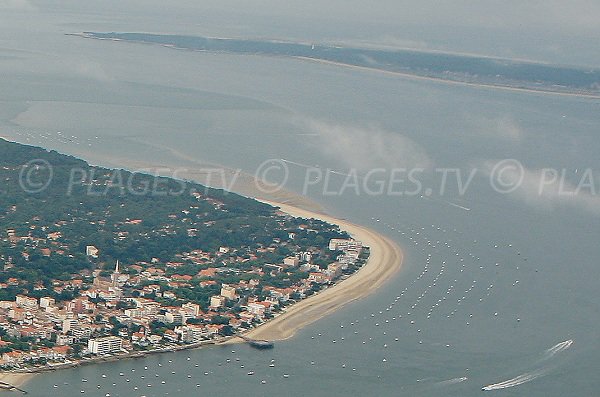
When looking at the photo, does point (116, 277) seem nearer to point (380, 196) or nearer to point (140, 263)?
point (140, 263)

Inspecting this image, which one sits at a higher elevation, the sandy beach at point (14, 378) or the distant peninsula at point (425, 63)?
the distant peninsula at point (425, 63)

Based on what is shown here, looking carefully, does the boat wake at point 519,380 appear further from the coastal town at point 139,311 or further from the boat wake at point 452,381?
the coastal town at point 139,311

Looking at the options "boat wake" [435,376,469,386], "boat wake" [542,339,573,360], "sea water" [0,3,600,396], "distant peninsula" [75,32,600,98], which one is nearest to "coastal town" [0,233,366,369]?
"sea water" [0,3,600,396]

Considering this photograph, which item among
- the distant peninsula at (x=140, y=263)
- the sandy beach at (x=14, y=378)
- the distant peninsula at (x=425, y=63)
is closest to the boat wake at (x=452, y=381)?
the distant peninsula at (x=140, y=263)

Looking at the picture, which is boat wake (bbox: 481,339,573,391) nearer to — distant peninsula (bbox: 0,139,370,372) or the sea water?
the sea water

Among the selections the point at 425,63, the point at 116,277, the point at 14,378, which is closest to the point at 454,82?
the point at 425,63

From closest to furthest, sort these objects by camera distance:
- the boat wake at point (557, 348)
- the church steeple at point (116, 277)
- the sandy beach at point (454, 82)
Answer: the boat wake at point (557, 348)
the church steeple at point (116, 277)
the sandy beach at point (454, 82)

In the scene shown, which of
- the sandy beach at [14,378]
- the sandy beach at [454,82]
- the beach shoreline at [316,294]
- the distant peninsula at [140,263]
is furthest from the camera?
the sandy beach at [454,82]
